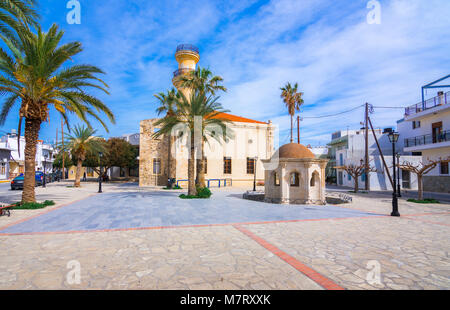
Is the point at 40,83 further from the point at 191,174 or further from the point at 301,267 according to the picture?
the point at 301,267

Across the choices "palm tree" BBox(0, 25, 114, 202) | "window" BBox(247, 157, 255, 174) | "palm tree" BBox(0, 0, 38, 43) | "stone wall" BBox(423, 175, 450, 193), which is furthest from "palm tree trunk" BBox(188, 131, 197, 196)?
"stone wall" BBox(423, 175, 450, 193)

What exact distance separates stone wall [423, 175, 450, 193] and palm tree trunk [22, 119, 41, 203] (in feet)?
102

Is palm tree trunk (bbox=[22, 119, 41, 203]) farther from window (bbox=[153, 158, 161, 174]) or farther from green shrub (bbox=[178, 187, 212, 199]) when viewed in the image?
window (bbox=[153, 158, 161, 174])

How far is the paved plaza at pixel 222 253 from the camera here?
12.2 feet

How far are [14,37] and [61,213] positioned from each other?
6.94 m

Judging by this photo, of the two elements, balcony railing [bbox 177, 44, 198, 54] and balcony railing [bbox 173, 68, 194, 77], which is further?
balcony railing [bbox 177, 44, 198, 54]

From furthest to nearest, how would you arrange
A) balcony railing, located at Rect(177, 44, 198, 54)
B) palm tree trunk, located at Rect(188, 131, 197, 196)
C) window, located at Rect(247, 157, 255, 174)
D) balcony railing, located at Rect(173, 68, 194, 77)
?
1. window, located at Rect(247, 157, 255, 174)
2. balcony railing, located at Rect(177, 44, 198, 54)
3. balcony railing, located at Rect(173, 68, 194, 77)
4. palm tree trunk, located at Rect(188, 131, 197, 196)

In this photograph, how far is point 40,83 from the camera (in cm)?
1038

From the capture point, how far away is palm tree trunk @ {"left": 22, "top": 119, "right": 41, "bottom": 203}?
1084cm

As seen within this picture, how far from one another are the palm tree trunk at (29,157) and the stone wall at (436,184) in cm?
3097
